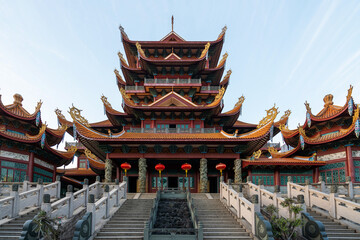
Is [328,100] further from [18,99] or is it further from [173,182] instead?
[18,99]

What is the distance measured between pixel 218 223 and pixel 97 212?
15.5ft

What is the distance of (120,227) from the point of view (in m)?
11.8

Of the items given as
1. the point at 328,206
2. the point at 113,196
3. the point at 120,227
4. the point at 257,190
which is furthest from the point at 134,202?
the point at 328,206

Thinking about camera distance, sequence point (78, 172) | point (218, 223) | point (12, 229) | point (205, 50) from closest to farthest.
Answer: point (12, 229) < point (218, 223) < point (205, 50) < point (78, 172)

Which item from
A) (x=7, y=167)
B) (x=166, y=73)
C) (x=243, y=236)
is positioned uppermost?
(x=166, y=73)

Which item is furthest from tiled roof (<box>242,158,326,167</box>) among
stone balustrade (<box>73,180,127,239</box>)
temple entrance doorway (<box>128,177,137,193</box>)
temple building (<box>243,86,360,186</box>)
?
stone balustrade (<box>73,180,127,239</box>)

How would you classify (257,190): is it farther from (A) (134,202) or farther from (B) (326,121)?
(B) (326,121)

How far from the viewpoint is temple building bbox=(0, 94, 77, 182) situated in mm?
20156

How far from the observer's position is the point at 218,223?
12273mm

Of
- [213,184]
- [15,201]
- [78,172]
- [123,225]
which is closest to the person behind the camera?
[123,225]

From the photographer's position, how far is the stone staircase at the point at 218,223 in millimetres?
11016

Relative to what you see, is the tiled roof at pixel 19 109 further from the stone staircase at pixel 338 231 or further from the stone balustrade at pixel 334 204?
the stone staircase at pixel 338 231

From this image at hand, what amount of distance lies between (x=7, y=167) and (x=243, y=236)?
16.6 metres

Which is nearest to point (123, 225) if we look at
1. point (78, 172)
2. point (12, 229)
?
point (12, 229)
